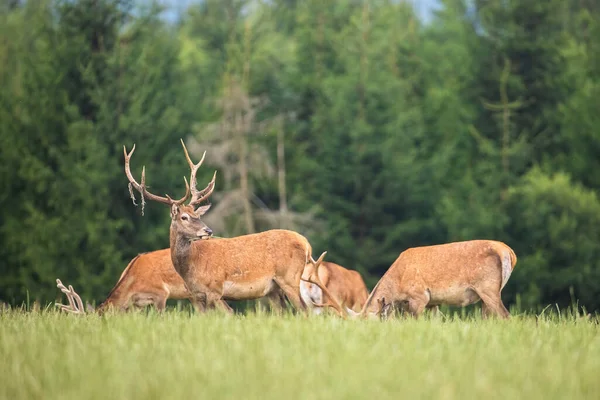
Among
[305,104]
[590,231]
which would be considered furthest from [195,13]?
[590,231]

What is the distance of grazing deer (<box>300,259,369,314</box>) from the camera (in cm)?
1446

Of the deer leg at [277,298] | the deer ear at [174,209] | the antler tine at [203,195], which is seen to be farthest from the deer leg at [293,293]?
the deer ear at [174,209]

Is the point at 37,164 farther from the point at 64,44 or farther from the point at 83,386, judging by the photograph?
the point at 83,386

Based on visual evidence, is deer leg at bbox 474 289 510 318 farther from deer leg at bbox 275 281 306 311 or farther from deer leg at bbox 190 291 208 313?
deer leg at bbox 190 291 208 313

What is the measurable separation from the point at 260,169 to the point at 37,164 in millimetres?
6221

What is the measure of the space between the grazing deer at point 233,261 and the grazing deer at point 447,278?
80 centimetres

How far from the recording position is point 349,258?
1287 inches

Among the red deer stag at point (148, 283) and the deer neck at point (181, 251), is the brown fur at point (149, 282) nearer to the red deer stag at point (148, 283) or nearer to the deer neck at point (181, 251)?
the red deer stag at point (148, 283)

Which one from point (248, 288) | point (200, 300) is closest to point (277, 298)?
point (248, 288)

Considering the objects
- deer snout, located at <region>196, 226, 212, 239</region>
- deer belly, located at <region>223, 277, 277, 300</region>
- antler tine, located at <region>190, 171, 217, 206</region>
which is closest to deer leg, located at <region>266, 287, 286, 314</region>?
deer belly, located at <region>223, 277, 277, 300</region>

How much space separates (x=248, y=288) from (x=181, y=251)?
0.82 meters

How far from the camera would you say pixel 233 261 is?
12211 mm

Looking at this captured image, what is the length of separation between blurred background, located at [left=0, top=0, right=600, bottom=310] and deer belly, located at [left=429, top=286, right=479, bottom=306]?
1628 cm

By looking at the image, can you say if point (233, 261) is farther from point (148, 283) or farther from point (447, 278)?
point (148, 283)
